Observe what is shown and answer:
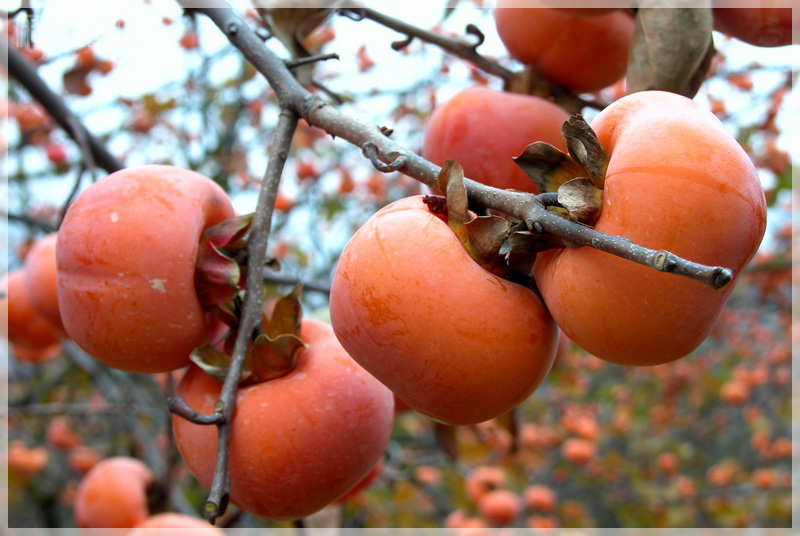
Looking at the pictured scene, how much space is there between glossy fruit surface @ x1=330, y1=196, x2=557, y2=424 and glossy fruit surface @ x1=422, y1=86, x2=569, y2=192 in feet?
1.09

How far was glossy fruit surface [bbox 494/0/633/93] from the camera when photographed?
3.43ft

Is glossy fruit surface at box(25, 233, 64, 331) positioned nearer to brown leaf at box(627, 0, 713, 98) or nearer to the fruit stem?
the fruit stem

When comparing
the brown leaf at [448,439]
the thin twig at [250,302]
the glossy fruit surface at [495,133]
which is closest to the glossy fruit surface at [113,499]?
the brown leaf at [448,439]

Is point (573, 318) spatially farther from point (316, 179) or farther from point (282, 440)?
point (316, 179)

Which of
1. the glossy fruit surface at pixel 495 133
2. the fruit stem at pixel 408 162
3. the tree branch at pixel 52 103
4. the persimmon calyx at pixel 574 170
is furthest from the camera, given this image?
the tree branch at pixel 52 103

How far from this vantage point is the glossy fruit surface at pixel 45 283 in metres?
1.50

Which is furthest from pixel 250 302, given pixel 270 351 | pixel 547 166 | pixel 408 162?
pixel 547 166

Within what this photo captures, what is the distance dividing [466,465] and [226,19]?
3.00m

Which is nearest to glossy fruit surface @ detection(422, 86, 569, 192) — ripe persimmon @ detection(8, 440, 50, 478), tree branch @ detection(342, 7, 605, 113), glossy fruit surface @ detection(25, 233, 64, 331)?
tree branch @ detection(342, 7, 605, 113)

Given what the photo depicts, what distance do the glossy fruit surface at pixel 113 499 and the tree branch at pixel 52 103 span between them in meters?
0.90

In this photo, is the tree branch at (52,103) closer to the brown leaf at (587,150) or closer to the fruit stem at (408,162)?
the fruit stem at (408,162)

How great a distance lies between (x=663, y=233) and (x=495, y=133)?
1.55ft

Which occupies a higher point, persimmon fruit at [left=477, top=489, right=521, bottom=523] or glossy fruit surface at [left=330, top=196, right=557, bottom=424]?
glossy fruit surface at [left=330, top=196, right=557, bottom=424]

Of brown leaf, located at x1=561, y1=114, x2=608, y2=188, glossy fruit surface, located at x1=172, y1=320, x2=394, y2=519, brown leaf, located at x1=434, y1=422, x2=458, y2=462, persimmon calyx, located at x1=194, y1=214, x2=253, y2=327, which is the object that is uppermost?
brown leaf, located at x1=561, y1=114, x2=608, y2=188
